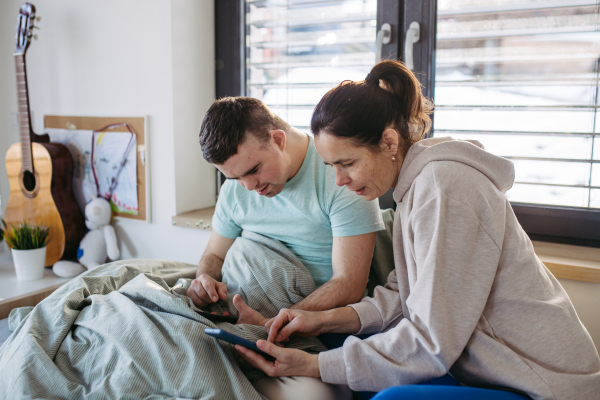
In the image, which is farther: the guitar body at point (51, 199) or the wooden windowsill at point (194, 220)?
the guitar body at point (51, 199)

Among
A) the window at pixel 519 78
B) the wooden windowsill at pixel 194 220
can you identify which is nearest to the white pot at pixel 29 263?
the wooden windowsill at pixel 194 220

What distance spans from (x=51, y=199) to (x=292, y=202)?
1.32m

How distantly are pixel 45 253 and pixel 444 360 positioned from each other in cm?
184

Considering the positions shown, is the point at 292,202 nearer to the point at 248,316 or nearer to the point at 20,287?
the point at 248,316

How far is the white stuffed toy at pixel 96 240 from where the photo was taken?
6.97 ft

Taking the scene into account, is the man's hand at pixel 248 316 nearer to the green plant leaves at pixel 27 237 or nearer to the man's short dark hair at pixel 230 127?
the man's short dark hair at pixel 230 127

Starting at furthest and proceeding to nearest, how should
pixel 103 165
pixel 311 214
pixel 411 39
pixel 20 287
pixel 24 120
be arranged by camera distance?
pixel 103 165 < pixel 24 120 < pixel 20 287 < pixel 411 39 < pixel 311 214

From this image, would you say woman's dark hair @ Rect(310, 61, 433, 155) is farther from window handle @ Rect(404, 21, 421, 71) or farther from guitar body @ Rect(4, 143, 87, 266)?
guitar body @ Rect(4, 143, 87, 266)

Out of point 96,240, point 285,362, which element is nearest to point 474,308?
point 285,362

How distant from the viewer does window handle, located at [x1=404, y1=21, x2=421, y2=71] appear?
1671 millimetres

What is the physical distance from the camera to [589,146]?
1521mm

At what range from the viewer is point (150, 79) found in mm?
2033

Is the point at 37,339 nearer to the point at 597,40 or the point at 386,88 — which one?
the point at 386,88

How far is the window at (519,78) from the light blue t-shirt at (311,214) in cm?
63
